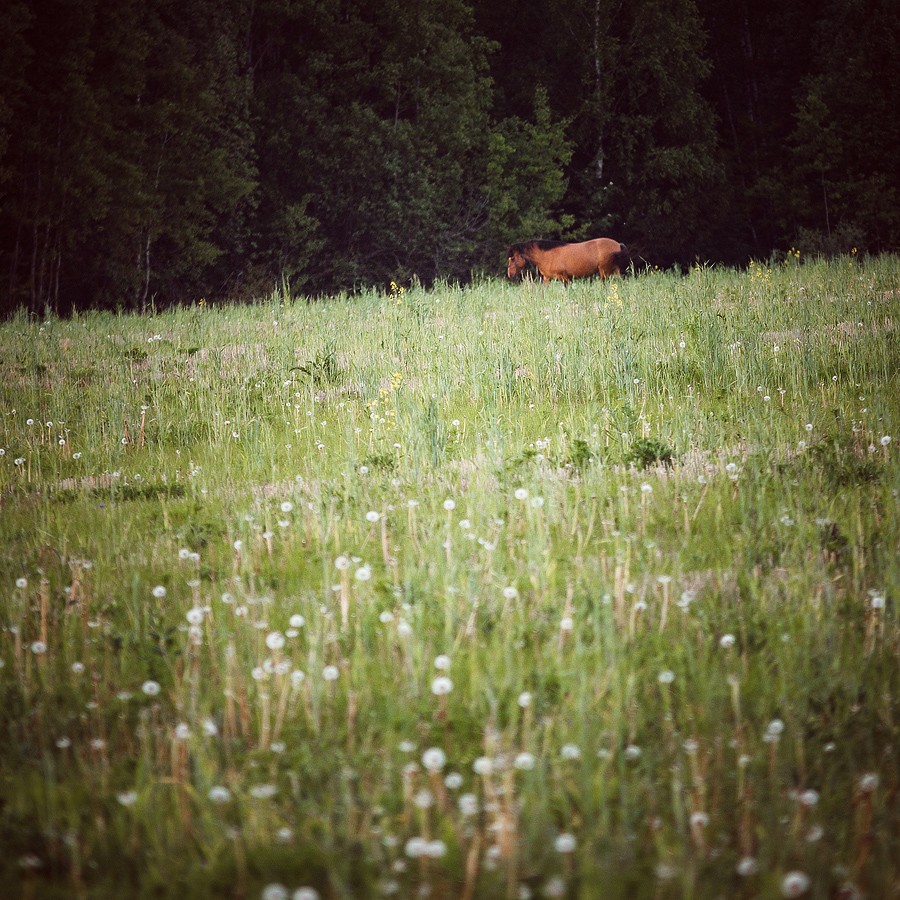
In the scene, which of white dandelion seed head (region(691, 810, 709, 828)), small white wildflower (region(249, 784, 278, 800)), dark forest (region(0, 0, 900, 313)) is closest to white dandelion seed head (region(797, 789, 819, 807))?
white dandelion seed head (region(691, 810, 709, 828))

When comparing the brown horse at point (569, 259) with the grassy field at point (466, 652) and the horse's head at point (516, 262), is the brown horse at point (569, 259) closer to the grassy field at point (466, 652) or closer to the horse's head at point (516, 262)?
the horse's head at point (516, 262)

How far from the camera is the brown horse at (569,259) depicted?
19594 mm

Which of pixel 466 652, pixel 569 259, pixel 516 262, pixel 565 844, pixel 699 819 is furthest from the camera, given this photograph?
pixel 516 262

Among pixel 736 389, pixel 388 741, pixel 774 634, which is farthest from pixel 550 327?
pixel 388 741

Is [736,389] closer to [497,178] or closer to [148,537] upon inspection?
[148,537]

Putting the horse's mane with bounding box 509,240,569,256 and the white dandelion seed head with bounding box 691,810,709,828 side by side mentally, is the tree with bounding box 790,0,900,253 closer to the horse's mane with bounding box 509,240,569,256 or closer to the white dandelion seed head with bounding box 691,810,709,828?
the horse's mane with bounding box 509,240,569,256

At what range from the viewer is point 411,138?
3262 cm

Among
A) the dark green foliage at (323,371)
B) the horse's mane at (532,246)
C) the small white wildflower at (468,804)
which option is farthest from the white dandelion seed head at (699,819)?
the horse's mane at (532,246)

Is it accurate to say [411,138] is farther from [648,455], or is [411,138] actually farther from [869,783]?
[869,783]

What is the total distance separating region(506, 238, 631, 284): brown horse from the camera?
64.3ft

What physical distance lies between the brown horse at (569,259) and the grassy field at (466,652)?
514 inches

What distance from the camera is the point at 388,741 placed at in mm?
2518

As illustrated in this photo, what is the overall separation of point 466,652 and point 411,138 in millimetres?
32437

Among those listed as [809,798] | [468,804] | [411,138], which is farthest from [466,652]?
[411,138]
